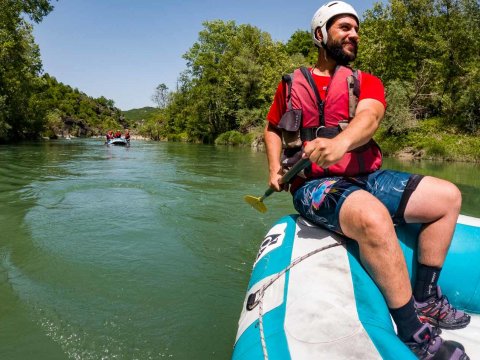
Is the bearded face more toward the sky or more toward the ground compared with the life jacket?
more toward the sky

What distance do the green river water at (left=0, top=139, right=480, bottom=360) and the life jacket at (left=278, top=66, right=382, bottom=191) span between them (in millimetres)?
1185

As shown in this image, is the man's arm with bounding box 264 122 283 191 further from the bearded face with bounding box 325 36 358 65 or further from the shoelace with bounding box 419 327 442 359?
the shoelace with bounding box 419 327 442 359

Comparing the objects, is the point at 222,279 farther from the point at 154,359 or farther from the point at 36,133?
the point at 36,133

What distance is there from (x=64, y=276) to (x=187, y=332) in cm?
136

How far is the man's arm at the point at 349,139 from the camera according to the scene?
1.75 metres

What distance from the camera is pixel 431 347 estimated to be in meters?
1.65

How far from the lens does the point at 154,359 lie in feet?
6.80

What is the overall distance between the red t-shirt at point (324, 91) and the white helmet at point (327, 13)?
0.25 metres

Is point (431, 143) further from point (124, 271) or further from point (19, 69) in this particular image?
point (19, 69)

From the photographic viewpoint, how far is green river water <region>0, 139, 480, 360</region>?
2.24m

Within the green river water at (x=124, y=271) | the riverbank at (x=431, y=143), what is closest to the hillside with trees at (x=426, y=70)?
the riverbank at (x=431, y=143)

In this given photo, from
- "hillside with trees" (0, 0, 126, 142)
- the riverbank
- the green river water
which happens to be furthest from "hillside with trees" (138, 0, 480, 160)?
"hillside with trees" (0, 0, 126, 142)

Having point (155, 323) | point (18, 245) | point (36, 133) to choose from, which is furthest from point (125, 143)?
point (155, 323)

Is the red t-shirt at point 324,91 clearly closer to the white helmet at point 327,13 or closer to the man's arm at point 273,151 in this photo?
the man's arm at point 273,151
